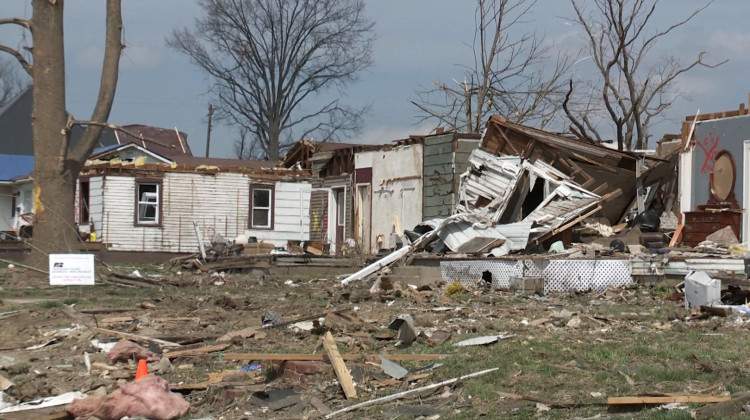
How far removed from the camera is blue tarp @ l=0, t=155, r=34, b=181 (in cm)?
4281

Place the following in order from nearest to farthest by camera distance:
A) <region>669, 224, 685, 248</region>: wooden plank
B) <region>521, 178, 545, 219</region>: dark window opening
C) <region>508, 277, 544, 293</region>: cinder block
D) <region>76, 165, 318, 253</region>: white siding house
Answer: <region>508, 277, 544, 293</region>: cinder block
<region>669, 224, 685, 248</region>: wooden plank
<region>521, 178, 545, 219</region>: dark window opening
<region>76, 165, 318, 253</region>: white siding house

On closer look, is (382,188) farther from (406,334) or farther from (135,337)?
(406,334)

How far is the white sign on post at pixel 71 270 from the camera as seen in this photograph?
13.5 metres

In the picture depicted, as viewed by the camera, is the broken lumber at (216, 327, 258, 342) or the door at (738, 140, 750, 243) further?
the door at (738, 140, 750, 243)

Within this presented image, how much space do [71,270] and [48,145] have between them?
5206 mm

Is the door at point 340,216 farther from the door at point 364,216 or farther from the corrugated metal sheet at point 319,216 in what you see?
the door at point 364,216

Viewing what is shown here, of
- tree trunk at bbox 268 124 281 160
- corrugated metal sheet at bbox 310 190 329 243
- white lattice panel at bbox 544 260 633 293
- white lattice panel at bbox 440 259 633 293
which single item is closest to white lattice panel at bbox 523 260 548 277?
white lattice panel at bbox 440 259 633 293

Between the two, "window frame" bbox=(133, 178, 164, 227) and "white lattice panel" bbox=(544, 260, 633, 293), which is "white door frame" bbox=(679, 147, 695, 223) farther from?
"window frame" bbox=(133, 178, 164, 227)

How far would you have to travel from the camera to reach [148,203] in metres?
33.7

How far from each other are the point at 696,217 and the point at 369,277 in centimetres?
672

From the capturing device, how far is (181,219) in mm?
34250

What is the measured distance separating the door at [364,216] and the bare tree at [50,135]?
1281 centimetres

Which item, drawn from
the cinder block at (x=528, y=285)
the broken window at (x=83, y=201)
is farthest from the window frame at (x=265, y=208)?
the cinder block at (x=528, y=285)

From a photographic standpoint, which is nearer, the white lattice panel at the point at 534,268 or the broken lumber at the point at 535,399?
the broken lumber at the point at 535,399
